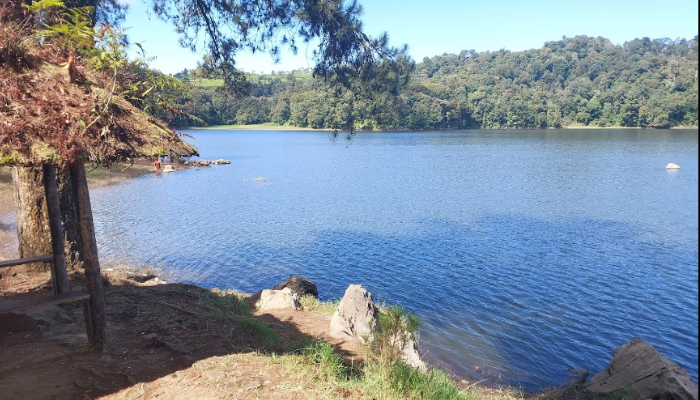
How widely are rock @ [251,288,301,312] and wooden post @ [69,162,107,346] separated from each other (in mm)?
4807

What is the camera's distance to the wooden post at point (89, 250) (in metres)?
5.83

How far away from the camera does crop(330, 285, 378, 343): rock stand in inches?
388

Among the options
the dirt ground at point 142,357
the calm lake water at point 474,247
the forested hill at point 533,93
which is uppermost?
the forested hill at point 533,93

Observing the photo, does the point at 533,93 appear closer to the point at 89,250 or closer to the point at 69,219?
the point at 69,219

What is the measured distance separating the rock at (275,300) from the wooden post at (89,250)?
4.81 meters

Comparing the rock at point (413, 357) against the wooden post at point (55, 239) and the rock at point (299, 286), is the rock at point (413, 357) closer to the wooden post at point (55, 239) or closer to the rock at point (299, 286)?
the rock at point (299, 286)

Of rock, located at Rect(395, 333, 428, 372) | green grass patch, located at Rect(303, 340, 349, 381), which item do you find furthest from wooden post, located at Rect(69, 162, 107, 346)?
rock, located at Rect(395, 333, 428, 372)

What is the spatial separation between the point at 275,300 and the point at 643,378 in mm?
7579

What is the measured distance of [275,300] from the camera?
1118cm

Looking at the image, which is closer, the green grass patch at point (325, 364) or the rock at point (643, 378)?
the green grass patch at point (325, 364)

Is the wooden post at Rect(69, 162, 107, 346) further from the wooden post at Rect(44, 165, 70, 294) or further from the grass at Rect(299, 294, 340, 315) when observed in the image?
the grass at Rect(299, 294, 340, 315)

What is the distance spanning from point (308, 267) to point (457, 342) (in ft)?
22.5

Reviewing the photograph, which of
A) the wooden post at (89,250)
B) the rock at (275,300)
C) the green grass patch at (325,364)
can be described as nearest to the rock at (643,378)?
the green grass patch at (325,364)

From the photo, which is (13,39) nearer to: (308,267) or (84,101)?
(84,101)
